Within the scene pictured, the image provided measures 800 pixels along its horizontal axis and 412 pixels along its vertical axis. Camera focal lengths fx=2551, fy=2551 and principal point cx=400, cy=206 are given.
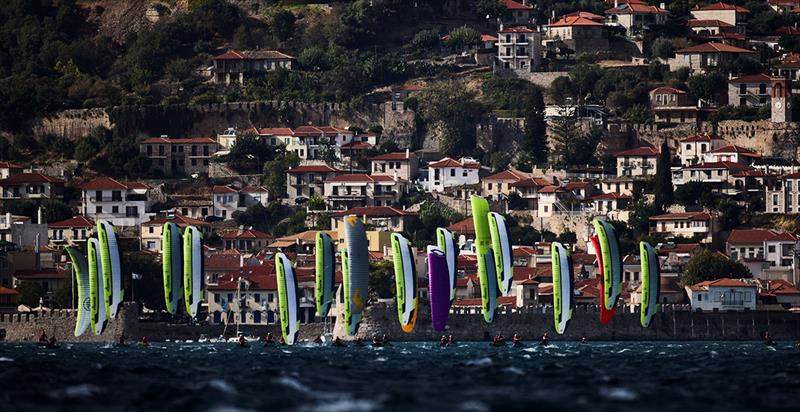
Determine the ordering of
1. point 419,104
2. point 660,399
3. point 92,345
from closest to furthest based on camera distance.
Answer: point 660,399, point 92,345, point 419,104

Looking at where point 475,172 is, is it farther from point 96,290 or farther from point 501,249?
point 96,290

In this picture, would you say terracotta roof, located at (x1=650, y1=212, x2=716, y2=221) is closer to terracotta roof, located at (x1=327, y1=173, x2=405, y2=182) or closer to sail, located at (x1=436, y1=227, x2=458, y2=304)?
terracotta roof, located at (x1=327, y1=173, x2=405, y2=182)

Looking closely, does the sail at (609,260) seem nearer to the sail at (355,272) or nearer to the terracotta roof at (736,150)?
the sail at (355,272)

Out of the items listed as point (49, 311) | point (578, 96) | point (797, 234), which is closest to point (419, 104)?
point (578, 96)

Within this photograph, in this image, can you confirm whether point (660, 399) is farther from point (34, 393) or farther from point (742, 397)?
point (34, 393)

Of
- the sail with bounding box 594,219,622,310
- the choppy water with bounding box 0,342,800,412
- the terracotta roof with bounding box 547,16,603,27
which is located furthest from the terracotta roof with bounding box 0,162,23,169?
the sail with bounding box 594,219,622,310

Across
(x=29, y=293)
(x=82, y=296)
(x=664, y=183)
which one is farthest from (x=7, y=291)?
(x=664, y=183)
